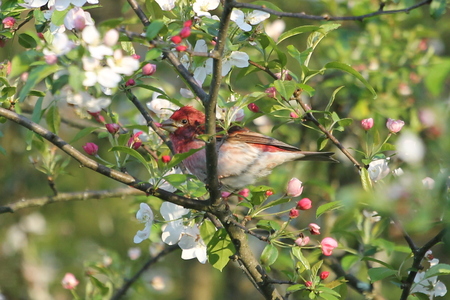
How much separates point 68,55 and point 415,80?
4.82 m

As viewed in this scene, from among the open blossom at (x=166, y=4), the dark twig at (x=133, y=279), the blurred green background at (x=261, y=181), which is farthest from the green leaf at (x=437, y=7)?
the dark twig at (x=133, y=279)

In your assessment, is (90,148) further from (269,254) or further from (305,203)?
(305,203)

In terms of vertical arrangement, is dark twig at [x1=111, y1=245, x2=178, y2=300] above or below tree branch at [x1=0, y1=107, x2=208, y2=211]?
below

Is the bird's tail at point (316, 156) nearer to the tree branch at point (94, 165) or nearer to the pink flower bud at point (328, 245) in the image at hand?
the pink flower bud at point (328, 245)

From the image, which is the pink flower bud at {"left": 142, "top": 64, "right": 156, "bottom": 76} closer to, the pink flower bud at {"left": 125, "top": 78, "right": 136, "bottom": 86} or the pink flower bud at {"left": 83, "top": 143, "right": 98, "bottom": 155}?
the pink flower bud at {"left": 125, "top": 78, "right": 136, "bottom": 86}

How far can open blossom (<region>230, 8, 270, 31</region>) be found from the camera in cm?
335

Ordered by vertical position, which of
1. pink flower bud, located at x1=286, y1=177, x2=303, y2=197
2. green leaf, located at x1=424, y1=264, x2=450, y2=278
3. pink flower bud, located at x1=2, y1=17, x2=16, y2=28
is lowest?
green leaf, located at x1=424, y1=264, x2=450, y2=278

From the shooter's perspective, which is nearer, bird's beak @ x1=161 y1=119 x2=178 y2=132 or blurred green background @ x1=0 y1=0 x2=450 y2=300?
bird's beak @ x1=161 y1=119 x2=178 y2=132

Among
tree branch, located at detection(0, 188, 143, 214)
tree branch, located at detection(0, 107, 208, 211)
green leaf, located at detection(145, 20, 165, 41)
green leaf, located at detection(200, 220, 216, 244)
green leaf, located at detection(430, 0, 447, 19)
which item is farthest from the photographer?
tree branch, located at detection(0, 188, 143, 214)

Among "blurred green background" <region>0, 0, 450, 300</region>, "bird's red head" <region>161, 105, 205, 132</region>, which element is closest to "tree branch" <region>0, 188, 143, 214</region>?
"blurred green background" <region>0, 0, 450, 300</region>

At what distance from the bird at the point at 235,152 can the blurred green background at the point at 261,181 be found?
0.23 meters

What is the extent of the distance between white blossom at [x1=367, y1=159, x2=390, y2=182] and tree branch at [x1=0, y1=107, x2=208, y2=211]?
1118mm

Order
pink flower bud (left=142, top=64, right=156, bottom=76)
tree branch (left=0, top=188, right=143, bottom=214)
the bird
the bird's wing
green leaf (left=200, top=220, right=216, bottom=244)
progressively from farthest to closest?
1. the bird's wing
2. the bird
3. tree branch (left=0, top=188, right=143, bottom=214)
4. green leaf (left=200, top=220, right=216, bottom=244)
5. pink flower bud (left=142, top=64, right=156, bottom=76)

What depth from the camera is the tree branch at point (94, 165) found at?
10.5 ft
